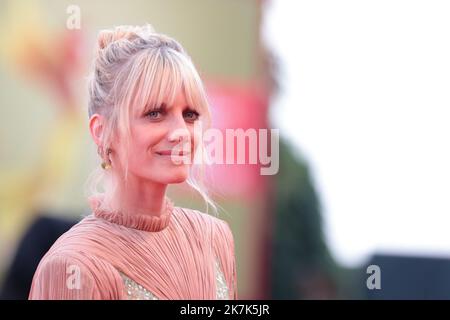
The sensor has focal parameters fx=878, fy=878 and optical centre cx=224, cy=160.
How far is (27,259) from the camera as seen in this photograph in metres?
3.49

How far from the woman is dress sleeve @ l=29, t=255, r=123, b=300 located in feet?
0.07

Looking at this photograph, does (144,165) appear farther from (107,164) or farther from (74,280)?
(74,280)

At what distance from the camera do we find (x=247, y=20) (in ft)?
10.8

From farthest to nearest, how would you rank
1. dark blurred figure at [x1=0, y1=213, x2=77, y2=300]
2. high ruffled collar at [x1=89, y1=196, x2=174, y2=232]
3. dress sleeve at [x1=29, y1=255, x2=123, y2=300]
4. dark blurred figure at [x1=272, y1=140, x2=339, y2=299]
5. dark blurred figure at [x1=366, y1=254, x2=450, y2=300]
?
dark blurred figure at [x1=272, y1=140, x2=339, y2=299]
dark blurred figure at [x1=366, y1=254, x2=450, y2=300]
dark blurred figure at [x1=0, y1=213, x2=77, y2=300]
high ruffled collar at [x1=89, y1=196, x2=174, y2=232]
dress sleeve at [x1=29, y1=255, x2=123, y2=300]

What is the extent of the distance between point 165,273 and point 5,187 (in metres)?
2.34

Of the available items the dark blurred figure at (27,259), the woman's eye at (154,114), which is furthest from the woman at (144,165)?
the dark blurred figure at (27,259)

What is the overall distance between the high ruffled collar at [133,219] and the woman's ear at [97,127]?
0.11m

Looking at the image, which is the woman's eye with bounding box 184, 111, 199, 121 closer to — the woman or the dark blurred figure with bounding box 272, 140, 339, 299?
the woman

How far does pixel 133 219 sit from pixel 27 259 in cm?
194

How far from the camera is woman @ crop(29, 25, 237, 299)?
1.65 meters

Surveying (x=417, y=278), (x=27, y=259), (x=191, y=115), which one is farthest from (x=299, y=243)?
(x=191, y=115)

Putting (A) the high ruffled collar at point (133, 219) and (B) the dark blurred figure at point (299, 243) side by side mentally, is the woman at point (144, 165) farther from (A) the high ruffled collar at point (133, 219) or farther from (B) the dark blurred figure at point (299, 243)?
(B) the dark blurred figure at point (299, 243)

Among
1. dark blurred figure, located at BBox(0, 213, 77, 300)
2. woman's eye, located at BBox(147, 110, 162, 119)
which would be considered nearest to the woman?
woman's eye, located at BBox(147, 110, 162, 119)
